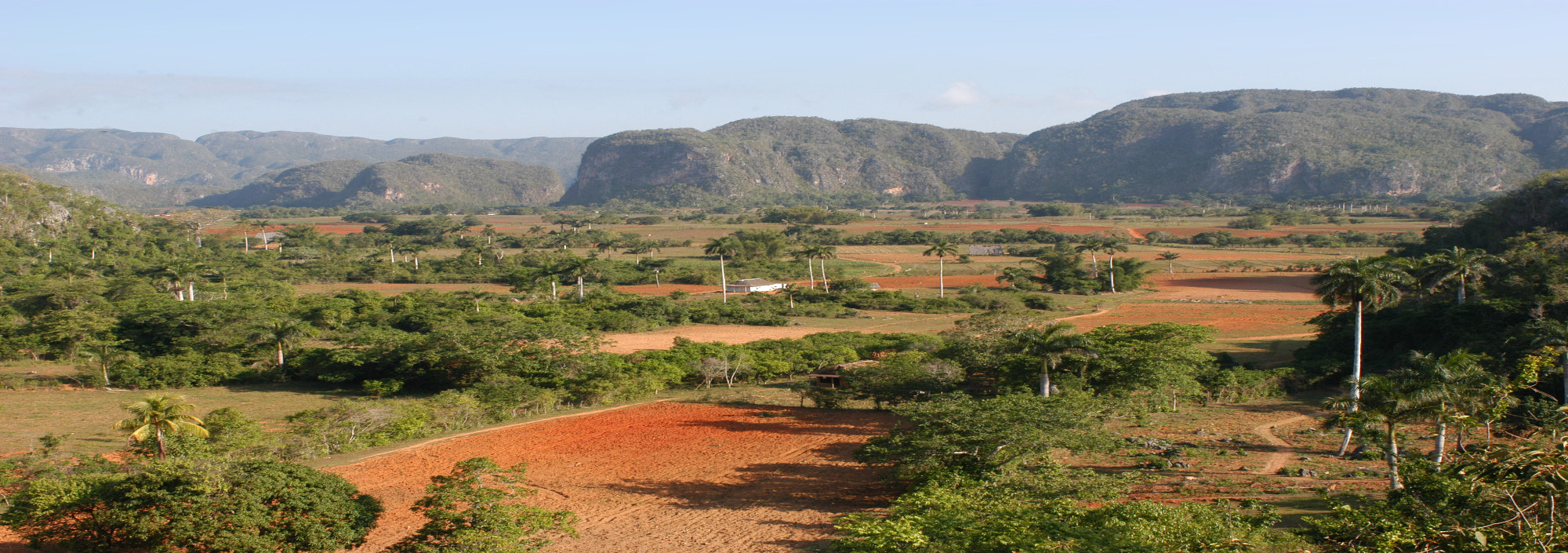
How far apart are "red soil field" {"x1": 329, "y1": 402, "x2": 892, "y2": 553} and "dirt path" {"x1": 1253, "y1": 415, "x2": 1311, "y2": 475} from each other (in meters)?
8.02

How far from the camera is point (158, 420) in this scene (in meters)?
17.1

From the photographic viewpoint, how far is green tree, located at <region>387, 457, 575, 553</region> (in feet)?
43.4

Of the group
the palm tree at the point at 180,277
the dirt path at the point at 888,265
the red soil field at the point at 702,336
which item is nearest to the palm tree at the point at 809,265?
the dirt path at the point at 888,265

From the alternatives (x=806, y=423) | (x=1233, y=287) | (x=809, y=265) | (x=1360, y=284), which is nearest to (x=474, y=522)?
(x=806, y=423)

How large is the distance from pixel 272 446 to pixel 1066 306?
1696 inches

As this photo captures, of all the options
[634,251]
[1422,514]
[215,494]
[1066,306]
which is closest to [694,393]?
[215,494]

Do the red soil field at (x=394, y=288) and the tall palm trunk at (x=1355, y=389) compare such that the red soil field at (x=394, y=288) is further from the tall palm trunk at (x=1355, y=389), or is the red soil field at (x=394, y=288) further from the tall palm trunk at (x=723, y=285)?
the tall palm trunk at (x=1355, y=389)

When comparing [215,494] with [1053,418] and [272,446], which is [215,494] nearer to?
[272,446]

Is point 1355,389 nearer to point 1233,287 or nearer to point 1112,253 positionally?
point 1233,287

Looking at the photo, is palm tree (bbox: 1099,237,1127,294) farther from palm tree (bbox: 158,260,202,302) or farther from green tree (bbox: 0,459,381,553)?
palm tree (bbox: 158,260,202,302)

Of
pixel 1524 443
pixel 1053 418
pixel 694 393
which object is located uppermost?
pixel 1524 443

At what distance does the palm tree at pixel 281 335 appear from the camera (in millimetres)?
33438

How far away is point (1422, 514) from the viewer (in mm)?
10398

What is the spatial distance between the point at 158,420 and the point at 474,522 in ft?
26.1
